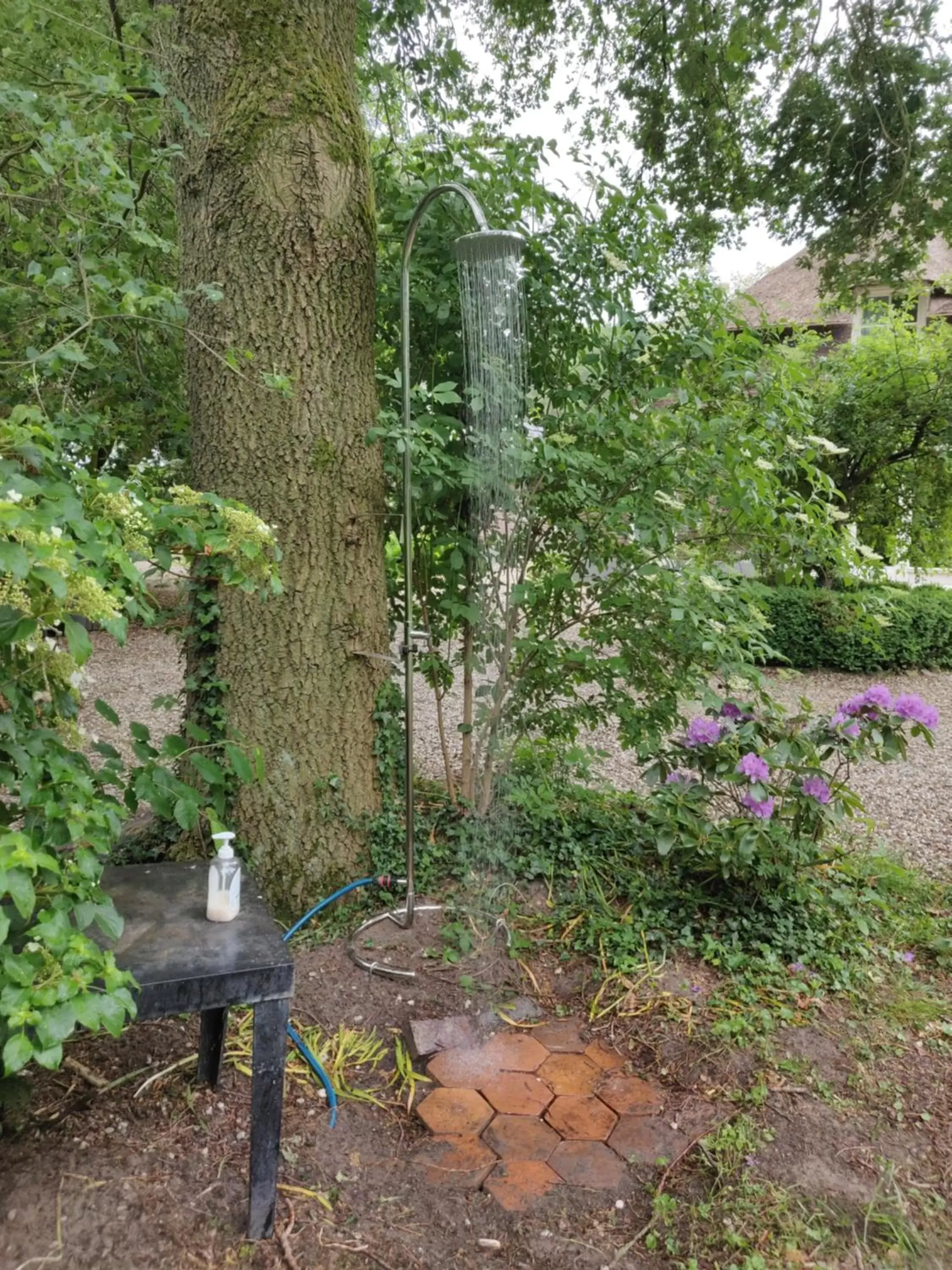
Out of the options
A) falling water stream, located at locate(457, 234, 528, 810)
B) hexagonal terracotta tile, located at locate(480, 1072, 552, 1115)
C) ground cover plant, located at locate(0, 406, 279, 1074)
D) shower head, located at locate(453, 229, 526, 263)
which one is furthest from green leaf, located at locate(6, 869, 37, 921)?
falling water stream, located at locate(457, 234, 528, 810)

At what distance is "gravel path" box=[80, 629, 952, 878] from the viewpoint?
3785 mm

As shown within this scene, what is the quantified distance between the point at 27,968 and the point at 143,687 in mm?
5853

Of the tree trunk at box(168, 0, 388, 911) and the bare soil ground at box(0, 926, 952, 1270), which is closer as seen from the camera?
the bare soil ground at box(0, 926, 952, 1270)

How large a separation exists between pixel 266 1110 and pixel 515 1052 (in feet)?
2.66

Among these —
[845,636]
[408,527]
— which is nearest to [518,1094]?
[408,527]

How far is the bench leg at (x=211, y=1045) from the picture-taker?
1.81m

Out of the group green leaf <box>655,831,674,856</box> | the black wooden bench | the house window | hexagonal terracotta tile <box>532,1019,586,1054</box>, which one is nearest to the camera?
the black wooden bench

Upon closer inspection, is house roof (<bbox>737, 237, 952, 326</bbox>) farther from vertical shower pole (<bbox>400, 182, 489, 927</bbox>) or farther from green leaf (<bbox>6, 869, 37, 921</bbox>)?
green leaf (<bbox>6, 869, 37, 921</bbox>)

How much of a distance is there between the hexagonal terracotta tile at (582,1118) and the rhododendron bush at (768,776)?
2.67ft

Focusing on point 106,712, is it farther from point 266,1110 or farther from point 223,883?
point 266,1110

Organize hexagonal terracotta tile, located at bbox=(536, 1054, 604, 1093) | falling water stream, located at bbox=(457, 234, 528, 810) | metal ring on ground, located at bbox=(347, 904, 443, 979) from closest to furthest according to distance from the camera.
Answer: hexagonal terracotta tile, located at bbox=(536, 1054, 604, 1093)
metal ring on ground, located at bbox=(347, 904, 443, 979)
falling water stream, located at bbox=(457, 234, 528, 810)

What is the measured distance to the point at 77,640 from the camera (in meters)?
1.07

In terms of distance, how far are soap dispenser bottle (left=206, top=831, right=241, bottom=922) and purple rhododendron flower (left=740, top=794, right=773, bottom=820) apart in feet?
5.15

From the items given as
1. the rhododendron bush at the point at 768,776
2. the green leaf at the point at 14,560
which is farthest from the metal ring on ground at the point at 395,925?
the green leaf at the point at 14,560
